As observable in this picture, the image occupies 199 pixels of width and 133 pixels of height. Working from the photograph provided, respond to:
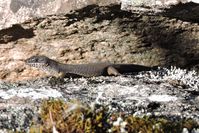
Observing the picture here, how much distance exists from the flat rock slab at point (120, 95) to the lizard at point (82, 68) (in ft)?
2.09

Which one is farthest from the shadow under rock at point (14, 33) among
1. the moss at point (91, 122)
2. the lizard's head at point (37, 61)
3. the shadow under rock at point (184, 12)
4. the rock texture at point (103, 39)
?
the moss at point (91, 122)

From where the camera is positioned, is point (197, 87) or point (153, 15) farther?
point (153, 15)

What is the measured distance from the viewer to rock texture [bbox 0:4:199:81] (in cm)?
549

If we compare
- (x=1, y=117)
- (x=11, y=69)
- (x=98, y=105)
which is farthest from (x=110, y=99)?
(x=11, y=69)

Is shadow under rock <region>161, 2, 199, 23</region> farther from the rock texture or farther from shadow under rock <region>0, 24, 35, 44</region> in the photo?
shadow under rock <region>0, 24, 35, 44</region>

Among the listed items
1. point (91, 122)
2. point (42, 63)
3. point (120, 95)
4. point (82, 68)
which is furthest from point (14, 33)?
point (91, 122)

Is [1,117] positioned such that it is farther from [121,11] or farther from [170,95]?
[121,11]

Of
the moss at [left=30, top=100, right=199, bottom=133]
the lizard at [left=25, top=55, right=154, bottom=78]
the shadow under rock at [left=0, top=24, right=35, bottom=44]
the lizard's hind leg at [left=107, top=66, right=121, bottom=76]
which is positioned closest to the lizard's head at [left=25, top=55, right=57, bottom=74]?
the lizard at [left=25, top=55, right=154, bottom=78]

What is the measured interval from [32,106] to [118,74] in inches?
90.3

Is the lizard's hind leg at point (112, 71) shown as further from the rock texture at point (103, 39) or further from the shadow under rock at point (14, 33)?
the shadow under rock at point (14, 33)

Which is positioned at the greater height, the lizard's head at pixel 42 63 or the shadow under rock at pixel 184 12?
the shadow under rock at pixel 184 12

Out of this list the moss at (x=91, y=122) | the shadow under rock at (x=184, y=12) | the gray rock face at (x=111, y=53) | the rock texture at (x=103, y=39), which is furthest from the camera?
the rock texture at (x=103, y=39)

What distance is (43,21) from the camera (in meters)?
5.48

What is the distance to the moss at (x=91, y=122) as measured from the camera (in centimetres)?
314
